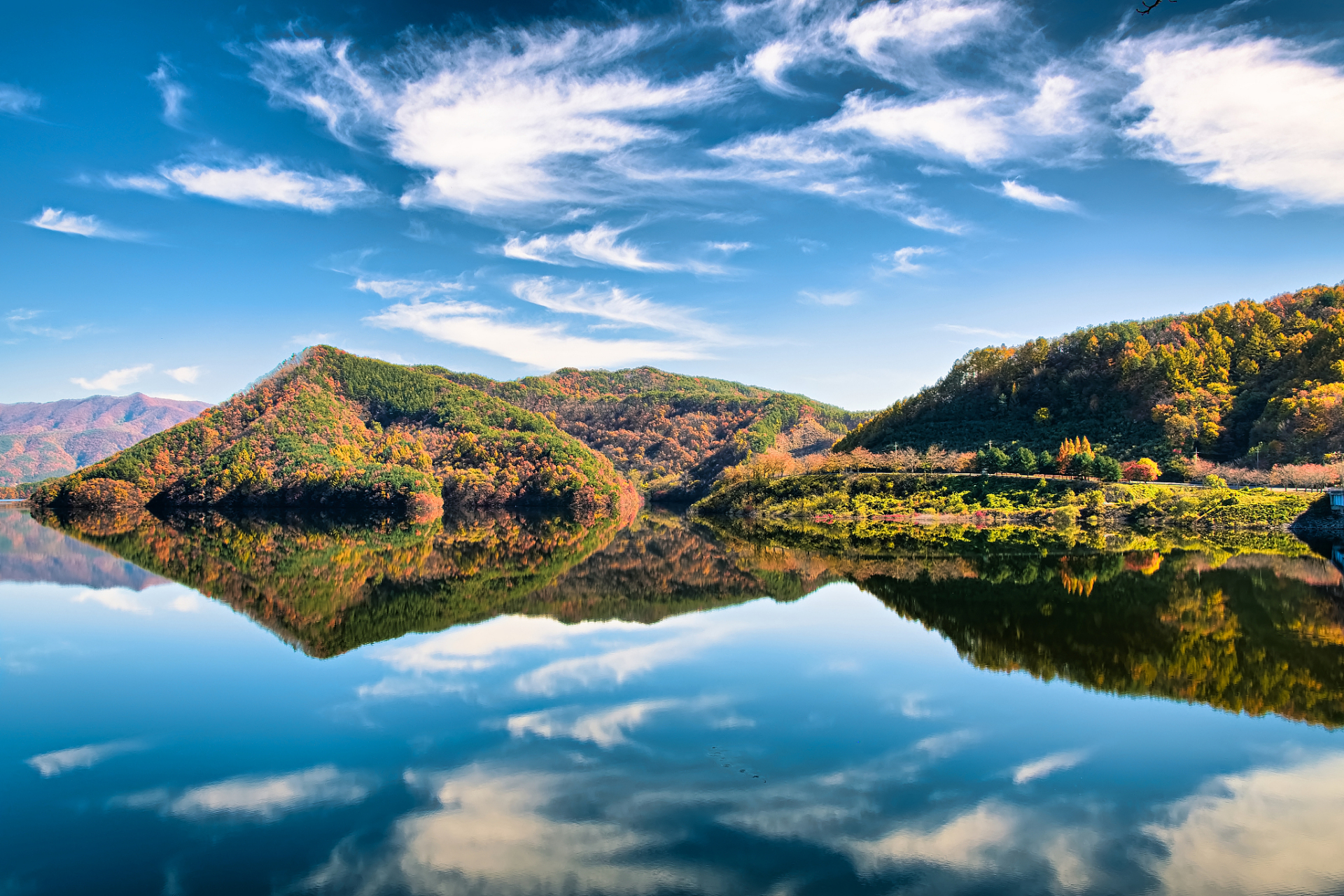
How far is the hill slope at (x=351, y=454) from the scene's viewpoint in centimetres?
7969

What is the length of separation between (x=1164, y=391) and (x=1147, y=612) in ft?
180

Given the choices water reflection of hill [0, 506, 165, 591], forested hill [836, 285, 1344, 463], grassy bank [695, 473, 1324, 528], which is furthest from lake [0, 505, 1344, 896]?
forested hill [836, 285, 1344, 463]

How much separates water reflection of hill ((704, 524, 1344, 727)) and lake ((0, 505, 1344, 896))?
102 mm

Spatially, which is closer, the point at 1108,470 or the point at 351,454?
the point at 1108,470

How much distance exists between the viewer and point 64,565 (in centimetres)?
2744

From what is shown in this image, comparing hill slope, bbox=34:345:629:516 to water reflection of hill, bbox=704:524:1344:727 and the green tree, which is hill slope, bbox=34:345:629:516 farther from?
water reflection of hill, bbox=704:524:1344:727

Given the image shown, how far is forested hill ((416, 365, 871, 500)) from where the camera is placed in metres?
117

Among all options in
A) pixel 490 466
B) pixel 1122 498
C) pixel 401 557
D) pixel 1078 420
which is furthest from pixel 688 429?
pixel 401 557

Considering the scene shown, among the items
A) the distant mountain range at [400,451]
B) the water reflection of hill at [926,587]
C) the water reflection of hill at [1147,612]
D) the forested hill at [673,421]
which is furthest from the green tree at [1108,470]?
the forested hill at [673,421]

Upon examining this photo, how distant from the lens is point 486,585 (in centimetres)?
2252

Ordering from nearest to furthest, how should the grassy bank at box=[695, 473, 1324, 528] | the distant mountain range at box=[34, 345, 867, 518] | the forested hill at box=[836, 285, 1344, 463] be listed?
the grassy bank at box=[695, 473, 1324, 528] < the forested hill at box=[836, 285, 1344, 463] < the distant mountain range at box=[34, 345, 867, 518]

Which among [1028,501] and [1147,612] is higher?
[1028,501]

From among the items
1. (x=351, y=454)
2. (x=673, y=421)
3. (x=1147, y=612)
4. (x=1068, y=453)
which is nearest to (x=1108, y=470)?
(x=1068, y=453)

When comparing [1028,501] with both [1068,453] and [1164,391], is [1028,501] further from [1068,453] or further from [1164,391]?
[1164,391]
